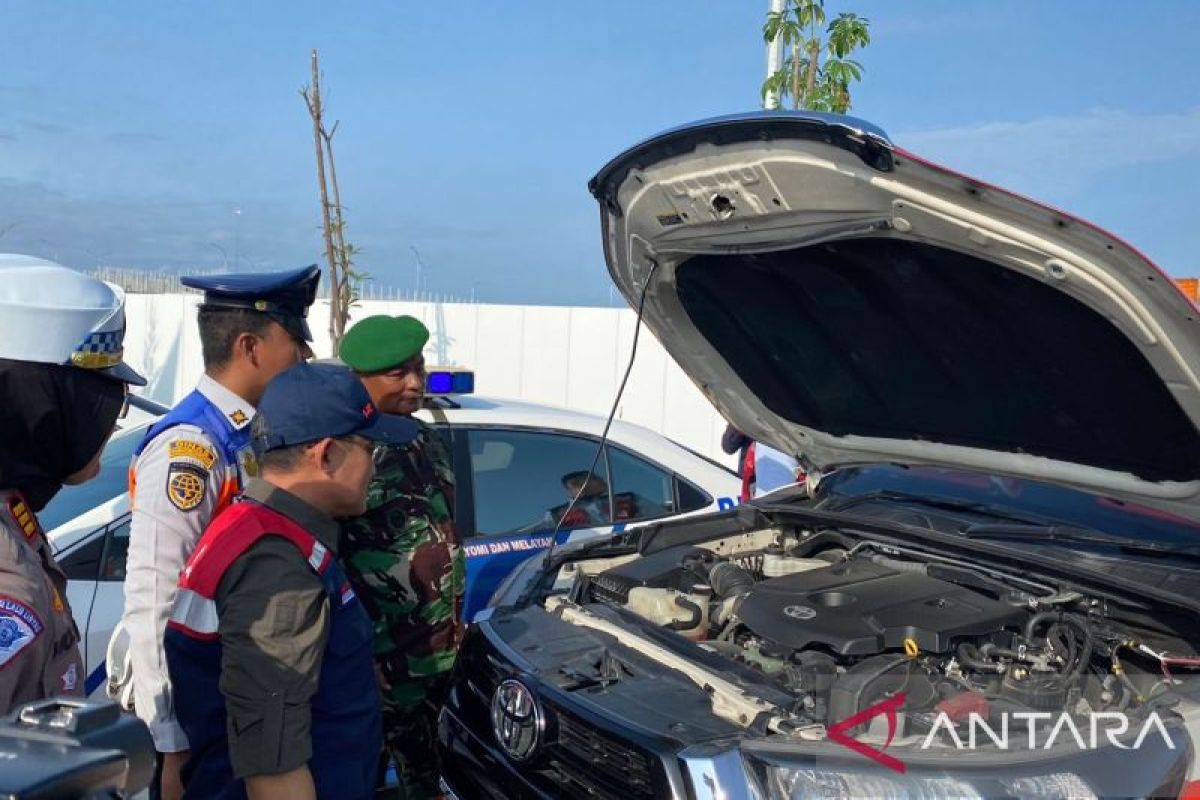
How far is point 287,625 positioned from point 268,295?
1.17 metres

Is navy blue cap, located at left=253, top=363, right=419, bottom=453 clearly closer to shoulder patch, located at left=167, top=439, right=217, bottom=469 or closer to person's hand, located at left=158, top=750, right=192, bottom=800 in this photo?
shoulder patch, located at left=167, top=439, right=217, bottom=469

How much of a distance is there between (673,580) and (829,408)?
92 centimetres

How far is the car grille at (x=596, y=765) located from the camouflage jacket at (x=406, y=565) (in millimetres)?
778

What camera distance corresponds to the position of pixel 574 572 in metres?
3.34

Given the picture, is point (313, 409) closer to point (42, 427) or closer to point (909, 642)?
point (42, 427)

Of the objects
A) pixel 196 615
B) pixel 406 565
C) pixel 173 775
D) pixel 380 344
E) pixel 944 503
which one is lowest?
pixel 173 775

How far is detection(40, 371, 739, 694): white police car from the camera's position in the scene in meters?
4.24

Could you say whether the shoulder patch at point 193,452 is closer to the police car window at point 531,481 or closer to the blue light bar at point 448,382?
the blue light bar at point 448,382

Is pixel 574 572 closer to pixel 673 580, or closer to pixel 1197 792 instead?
pixel 673 580

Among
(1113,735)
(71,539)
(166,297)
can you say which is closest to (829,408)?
(1113,735)

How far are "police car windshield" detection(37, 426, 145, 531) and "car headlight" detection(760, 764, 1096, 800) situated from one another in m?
2.80

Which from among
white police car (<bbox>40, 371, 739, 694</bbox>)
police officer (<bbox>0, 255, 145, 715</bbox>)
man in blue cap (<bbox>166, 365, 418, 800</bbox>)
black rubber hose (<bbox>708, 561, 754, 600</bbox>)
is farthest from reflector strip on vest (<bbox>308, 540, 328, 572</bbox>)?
white police car (<bbox>40, 371, 739, 694</bbox>)

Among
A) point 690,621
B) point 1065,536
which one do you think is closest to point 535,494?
point 690,621

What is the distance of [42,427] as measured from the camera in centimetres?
178
